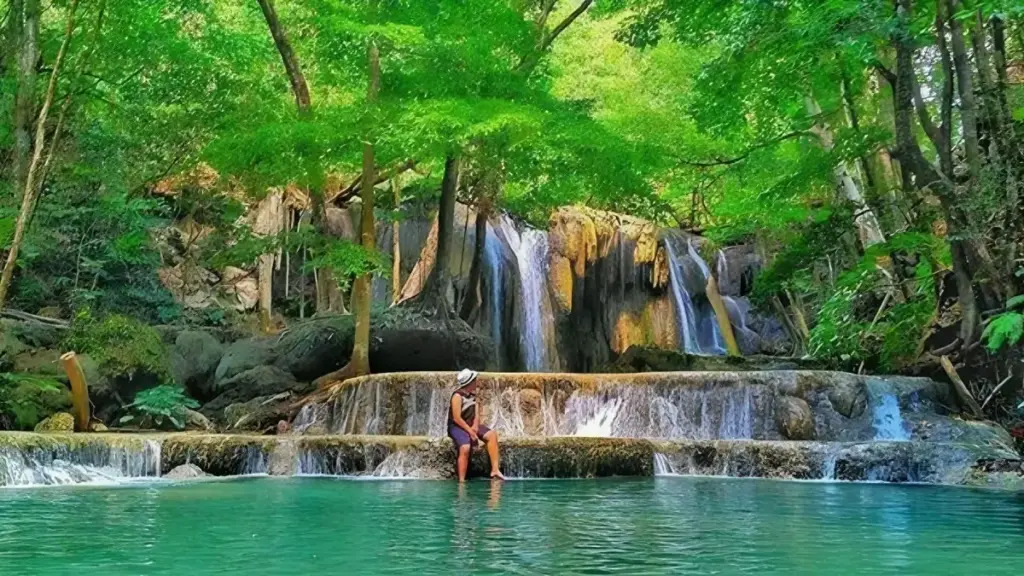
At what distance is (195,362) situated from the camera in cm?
1717

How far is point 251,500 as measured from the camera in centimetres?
777

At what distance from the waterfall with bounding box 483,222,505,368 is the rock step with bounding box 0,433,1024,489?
9.71 m

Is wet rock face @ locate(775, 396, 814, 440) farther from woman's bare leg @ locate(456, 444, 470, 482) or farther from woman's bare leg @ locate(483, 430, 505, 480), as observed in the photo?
woman's bare leg @ locate(456, 444, 470, 482)

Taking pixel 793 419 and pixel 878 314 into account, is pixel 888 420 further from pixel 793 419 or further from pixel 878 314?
pixel 878 314

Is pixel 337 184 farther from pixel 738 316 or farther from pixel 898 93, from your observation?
pixel 898 93

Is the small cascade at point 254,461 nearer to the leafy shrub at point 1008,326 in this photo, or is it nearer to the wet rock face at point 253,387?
the wet rock face at point 253,387

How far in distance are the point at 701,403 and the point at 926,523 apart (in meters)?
6.78

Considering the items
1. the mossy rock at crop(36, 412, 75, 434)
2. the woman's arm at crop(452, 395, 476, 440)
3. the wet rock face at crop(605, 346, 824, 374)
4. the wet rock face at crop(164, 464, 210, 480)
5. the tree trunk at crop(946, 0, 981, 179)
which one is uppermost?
the tree trunk at crop(946, 0, 981, 179)

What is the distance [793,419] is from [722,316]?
31.4 ft

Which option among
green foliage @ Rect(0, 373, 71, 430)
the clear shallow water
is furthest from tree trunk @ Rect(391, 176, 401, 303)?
the clear shallow water

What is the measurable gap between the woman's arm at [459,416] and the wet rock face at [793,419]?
4.69 metres

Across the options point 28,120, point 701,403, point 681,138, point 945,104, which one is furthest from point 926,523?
point 28,120

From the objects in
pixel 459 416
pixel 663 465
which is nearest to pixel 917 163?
pixel 663 465

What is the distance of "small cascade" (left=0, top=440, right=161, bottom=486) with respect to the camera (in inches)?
382
